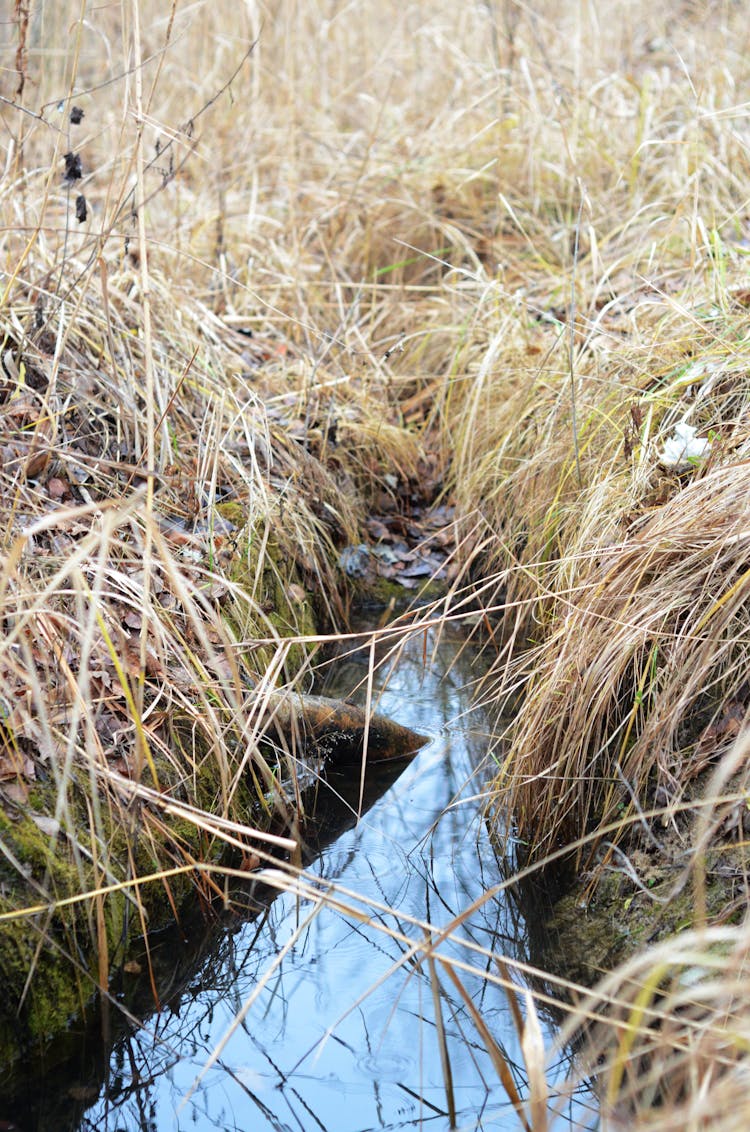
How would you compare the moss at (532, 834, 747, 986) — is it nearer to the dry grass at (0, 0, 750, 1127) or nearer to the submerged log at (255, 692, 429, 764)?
the dry grass at (0, 0, 750, 1127)

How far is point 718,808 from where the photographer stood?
7.07 ft

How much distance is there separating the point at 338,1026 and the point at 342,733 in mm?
982

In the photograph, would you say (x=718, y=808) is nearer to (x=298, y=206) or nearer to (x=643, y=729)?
(x=643, y=729)

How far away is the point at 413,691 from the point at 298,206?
3.35m

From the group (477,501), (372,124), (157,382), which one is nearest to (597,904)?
(477,501)

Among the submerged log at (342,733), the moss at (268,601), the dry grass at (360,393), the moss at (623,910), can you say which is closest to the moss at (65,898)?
the dry grass at (360,393)

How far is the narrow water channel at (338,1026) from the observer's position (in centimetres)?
191

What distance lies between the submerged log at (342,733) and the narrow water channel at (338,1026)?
30 centimetres

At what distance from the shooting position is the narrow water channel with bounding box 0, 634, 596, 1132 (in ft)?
A: 6.27

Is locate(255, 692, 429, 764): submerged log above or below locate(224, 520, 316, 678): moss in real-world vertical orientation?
below

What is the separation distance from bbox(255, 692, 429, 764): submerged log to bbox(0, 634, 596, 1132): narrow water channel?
0.30 m

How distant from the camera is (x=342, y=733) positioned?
9.80 ft

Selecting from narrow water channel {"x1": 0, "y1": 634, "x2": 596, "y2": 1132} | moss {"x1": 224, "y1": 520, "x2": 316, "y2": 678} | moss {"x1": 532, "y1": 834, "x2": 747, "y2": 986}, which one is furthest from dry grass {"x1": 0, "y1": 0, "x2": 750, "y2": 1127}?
narrow water channel {"x1": 0, "y1": 634, "x2": 596, "y2": 1132}

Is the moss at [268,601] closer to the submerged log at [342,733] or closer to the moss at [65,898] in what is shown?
the submerged log at [342,733]
